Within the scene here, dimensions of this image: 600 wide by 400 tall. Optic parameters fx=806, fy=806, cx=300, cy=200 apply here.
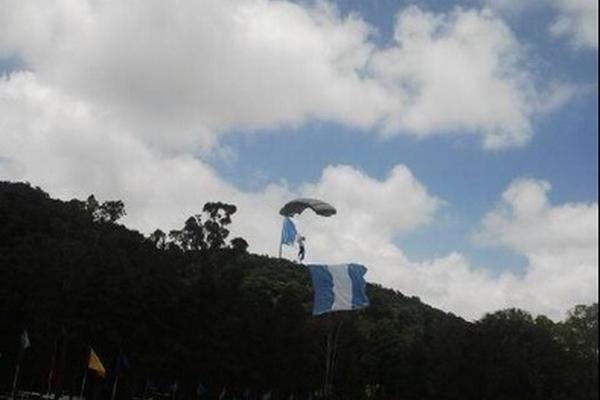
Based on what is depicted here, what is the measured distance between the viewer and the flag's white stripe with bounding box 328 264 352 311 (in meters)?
36.7

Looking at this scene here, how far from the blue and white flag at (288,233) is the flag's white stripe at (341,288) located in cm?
328

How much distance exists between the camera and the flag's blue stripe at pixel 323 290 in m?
36.7

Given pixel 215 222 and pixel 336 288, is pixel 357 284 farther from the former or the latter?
pixel 215 222

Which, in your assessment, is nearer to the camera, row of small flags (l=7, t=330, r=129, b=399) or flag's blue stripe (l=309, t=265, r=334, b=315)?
flag's blue stripe (l=309, t=265, r=334, b=315)

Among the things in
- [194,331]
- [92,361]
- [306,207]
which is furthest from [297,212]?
[194,331]

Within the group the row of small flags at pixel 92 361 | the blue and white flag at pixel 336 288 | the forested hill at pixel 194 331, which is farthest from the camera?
the forested hill at pixel 194 331

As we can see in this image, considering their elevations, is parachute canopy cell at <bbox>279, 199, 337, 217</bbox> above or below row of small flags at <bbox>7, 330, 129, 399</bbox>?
above

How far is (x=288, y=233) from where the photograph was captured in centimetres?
3959

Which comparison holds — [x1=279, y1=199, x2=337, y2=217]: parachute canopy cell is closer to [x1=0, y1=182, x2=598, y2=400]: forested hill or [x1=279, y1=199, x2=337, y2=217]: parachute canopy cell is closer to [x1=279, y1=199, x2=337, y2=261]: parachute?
[x1=279, y1=199, x2=337, y2=261]: parachute

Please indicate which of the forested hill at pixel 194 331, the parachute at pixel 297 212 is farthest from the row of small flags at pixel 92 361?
the parachute at pixel 297 212

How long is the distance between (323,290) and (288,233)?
4.06m

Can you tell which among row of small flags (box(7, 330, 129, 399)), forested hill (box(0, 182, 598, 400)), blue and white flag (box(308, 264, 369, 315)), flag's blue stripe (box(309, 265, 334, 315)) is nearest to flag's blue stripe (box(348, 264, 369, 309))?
blue and white flag (box(308, 264, 369, 315))

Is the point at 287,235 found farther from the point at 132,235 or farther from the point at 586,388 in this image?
the point at 132,235

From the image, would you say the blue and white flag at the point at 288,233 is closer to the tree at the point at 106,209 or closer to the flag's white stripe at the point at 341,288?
the flag's white stripe at the point at 341,288
